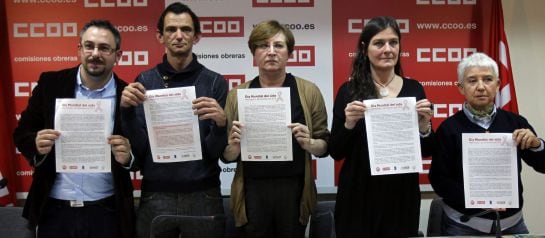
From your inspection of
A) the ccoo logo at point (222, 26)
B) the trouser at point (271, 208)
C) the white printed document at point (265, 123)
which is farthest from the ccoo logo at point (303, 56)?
the trouser at point (271, 208)

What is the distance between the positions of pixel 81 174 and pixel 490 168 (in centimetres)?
225

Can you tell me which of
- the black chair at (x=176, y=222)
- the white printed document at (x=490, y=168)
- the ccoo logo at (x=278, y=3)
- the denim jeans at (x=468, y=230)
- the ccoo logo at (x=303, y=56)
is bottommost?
the denim jeans at (x=468, y=230)

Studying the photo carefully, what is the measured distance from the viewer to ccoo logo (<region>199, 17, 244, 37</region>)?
13.4 ft

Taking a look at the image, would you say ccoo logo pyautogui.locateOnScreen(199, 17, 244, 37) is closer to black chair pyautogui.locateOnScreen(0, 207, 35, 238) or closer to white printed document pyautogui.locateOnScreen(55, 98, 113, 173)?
white printed document pyautogui.locateOnScreen(55, 98, 113, 173)

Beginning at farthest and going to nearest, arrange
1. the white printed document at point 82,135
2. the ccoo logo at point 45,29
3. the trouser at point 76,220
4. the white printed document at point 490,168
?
the ccoo logo at point 45,29
the trouser at point 76,220
the white printed document at point 82,135
the white printed document at point 490,168

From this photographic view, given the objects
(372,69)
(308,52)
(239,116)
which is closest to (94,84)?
(239,116)

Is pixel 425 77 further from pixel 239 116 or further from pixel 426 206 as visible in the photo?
pixel 239 116

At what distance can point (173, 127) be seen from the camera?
263 cm

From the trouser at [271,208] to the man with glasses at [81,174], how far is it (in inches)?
29.2

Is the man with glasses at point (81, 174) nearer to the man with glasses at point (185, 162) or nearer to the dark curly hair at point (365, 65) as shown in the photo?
the man with glasses at point (185, 162)

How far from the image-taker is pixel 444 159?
261 centimetres

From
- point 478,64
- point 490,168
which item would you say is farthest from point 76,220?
point 478,64

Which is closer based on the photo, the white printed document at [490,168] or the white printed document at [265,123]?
the white printed document at [490,168]

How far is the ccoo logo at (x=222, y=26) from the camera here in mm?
4086
